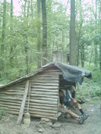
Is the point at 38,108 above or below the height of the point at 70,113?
above

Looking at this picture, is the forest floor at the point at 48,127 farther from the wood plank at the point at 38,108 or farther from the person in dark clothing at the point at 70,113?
the wood plank at the point at 38,108

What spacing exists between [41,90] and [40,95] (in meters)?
0.22

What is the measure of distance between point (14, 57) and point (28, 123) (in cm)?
693

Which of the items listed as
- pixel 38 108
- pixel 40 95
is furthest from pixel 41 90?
pixel 38 108

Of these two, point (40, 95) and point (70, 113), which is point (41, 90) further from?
point (70, 113)

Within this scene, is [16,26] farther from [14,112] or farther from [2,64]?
[14,112]

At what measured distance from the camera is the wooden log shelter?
625 cm

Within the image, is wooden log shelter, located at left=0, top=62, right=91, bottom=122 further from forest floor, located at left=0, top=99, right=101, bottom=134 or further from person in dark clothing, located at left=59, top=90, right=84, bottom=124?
person in dark clothing, located at left=59, top=90, right=84, bottom=124

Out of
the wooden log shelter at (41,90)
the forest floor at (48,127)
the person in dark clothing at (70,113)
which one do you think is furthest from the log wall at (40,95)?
the person in dark clothing at (70,113)

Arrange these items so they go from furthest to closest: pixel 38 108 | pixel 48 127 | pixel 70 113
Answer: pixel 70 113, pixel 38 108, pixel 48 127

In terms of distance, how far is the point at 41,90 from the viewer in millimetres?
6547

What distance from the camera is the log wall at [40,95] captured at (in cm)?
632

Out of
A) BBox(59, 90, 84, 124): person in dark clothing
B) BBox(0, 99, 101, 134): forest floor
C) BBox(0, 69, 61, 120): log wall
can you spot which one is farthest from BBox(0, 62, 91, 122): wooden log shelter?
BBox(59, 90, 84, 124): person in dark clothing

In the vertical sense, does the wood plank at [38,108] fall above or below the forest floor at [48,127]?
above
